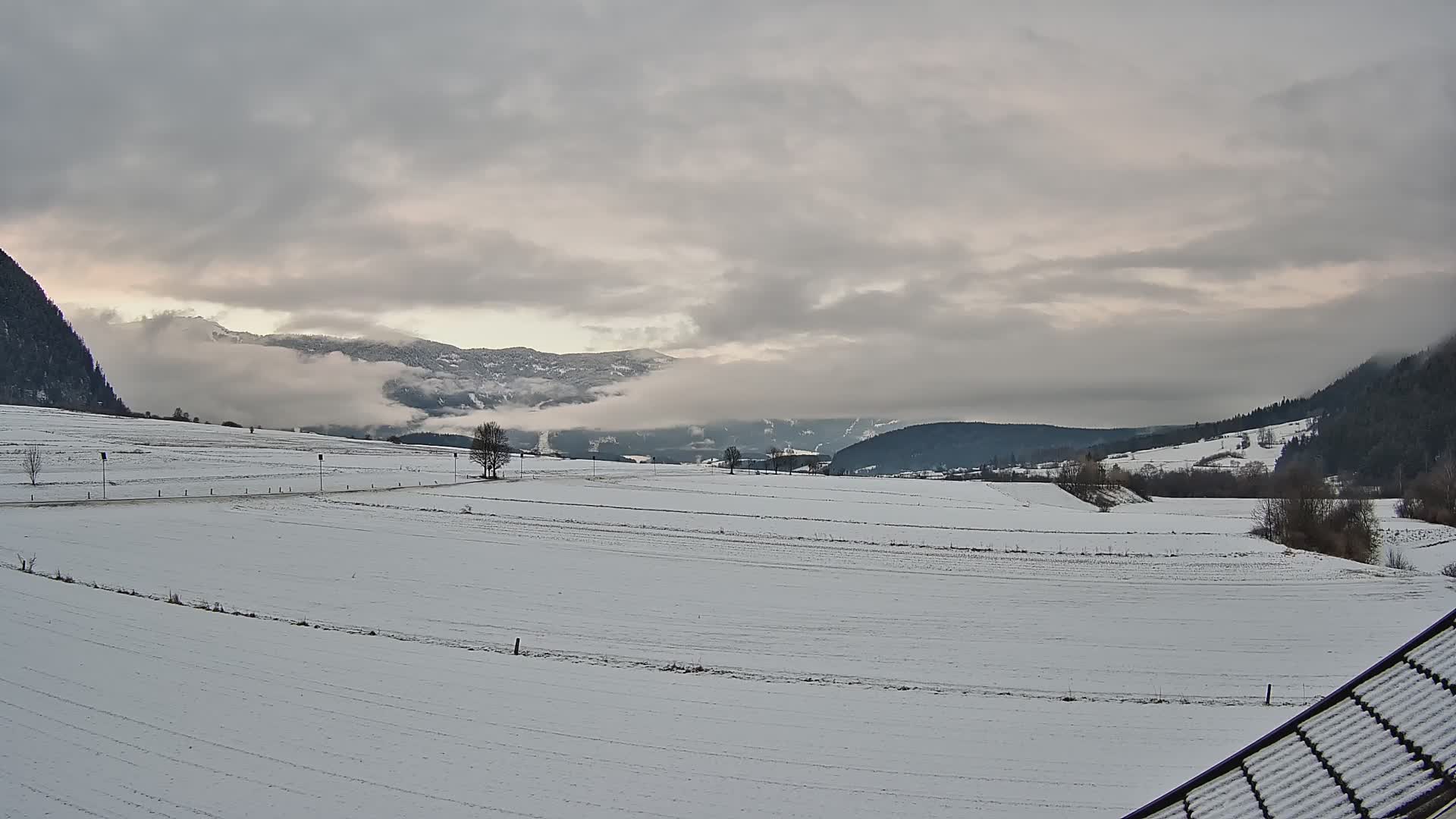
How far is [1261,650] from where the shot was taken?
2845 centimetres

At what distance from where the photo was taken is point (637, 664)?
2434cm

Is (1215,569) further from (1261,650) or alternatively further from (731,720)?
(731,720)

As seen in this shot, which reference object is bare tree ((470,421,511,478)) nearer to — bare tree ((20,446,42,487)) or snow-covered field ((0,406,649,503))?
snow-covered field ((0,406,649,503))

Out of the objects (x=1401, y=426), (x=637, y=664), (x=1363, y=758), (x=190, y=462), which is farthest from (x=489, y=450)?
(x=1401, y=426)

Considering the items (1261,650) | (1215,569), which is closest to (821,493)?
(1215,569)

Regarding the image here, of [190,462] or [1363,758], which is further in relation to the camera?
[190,462]

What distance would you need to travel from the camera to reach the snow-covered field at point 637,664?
1545 centimetres

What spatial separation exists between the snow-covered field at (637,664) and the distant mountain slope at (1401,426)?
130 meters

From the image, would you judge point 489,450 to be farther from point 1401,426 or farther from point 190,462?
point 1401,426

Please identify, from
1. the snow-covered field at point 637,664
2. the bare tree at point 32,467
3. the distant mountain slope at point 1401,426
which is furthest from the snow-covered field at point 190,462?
the distant mountain slope at point 1401,426

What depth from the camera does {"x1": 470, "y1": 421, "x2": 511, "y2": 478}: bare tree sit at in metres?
109

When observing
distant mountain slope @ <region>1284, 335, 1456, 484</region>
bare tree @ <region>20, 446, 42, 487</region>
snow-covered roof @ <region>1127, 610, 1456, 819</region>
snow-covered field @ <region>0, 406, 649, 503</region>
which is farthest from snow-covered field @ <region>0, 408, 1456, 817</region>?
distant mountain slope @ <region>1284, 335, 1456, 484</region>

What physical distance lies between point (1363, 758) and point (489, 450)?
112600mm

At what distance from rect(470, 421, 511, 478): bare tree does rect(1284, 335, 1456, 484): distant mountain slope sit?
6204 inches
